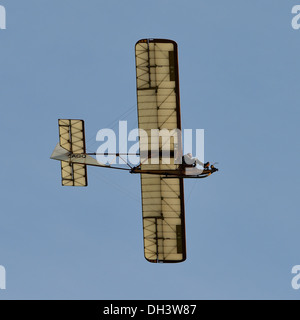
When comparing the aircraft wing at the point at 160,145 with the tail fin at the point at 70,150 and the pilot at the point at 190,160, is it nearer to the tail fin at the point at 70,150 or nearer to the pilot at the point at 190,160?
the pilot at the point at 190,160

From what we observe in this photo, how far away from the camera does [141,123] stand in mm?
→ 25562

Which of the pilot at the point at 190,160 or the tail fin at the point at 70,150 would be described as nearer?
the pilot at the point at 190,160

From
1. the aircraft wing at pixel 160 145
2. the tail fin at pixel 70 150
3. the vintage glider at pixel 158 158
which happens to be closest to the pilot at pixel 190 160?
the vintage glider at pixel 158 158

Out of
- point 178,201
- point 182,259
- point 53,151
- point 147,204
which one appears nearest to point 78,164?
point 53,151

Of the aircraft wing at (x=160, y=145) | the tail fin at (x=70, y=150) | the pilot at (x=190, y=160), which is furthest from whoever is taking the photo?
the tail fin at (x=70, y=150)

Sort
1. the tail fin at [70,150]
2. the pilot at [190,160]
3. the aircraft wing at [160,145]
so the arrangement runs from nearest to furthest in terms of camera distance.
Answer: the aircraft wing at [160,145]
the pilot at [190,160]
the tail fin at [70,150]

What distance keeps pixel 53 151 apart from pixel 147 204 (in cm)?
696

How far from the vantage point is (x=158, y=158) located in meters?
26.5

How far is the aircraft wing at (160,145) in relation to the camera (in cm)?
2431

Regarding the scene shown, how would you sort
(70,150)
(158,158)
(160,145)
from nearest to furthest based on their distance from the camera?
(160,145) < (158,158) < (70,150)

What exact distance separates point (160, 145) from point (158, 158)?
86cm

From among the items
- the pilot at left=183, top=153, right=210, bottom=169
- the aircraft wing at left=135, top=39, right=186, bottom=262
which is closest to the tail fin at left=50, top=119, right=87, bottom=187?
the aircraft wing at left=135, top=39, right=186, bottom=262

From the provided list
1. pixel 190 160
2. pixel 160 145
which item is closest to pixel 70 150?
pixel 160 145

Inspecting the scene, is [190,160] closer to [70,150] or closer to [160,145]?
[160,145]
